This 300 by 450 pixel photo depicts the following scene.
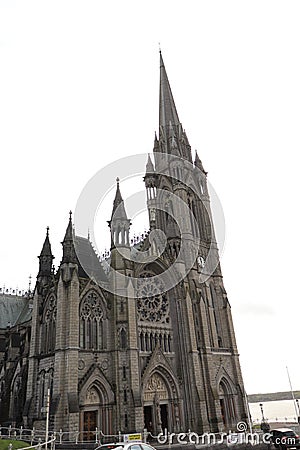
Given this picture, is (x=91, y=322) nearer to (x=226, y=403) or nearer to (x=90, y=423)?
(x=90, y=423)

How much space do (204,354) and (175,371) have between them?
3.94m

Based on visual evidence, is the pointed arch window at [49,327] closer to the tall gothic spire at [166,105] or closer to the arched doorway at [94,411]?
the arched doorway at [94,411]

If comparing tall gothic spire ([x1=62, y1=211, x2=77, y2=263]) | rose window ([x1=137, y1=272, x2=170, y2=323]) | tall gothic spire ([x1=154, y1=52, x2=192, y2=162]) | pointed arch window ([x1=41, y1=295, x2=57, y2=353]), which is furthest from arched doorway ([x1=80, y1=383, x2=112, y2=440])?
tall gothic spire ([x1=154, y1=52, x2=192, y2=162])

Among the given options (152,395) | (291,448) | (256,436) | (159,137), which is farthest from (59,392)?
(159,137)

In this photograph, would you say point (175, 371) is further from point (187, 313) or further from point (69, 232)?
point (69, 232)

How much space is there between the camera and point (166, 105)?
61.6 meters

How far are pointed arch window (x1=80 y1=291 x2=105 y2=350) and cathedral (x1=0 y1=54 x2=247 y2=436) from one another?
94 mm

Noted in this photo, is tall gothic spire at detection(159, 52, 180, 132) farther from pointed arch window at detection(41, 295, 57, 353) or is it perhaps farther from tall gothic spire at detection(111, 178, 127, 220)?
pointed arch window at detection(41, 295, 57, 353)

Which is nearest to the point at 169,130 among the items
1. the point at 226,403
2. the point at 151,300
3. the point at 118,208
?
the point at 118,208

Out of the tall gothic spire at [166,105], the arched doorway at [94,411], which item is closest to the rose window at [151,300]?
the arched doorway at [94,411]

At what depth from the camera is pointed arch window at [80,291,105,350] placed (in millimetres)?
33438

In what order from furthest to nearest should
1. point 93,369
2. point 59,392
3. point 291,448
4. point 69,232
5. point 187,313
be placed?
point 187,313 → point 69,232 → point 93,369 → point 59,392 → point 291,448

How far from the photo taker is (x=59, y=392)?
29.5 m

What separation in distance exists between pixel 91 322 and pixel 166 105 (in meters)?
40.8
